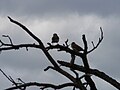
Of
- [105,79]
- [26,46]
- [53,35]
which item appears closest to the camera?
[105,79]

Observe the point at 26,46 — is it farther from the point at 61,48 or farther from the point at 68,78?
the point at 68,78

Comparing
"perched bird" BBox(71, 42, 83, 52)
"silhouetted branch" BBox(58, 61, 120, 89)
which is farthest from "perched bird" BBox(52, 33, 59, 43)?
"silhouetted branch" BBox(58, 61, 120, 89)

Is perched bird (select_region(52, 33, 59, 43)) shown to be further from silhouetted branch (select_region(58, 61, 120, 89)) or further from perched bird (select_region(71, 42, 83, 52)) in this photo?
silhouetted branch (select_region(58, 61, 120, 89))

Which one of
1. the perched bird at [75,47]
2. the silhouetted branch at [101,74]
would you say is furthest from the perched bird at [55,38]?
the silhouetted branch at [101,74]

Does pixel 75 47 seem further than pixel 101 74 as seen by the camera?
Yes

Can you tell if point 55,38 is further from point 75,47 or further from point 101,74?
point 101,74

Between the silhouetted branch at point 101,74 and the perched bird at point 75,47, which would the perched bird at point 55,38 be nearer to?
the perched bird at point 75,47

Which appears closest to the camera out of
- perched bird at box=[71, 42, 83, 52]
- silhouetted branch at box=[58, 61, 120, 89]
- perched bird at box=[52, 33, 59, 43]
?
silhouetted branch at box=[58, 61, 120, 89]

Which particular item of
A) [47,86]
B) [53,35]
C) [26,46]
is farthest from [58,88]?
[53,35]

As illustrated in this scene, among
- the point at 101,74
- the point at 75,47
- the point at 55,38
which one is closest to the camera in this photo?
the point at 101,74

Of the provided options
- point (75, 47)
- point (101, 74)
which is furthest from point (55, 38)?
point (101, 74)

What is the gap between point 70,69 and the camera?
5.20 meters

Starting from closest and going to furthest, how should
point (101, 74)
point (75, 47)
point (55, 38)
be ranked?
point (101, 74) → point (75, 47) → point (55, 38)

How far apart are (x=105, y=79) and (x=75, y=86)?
0.53 metres
